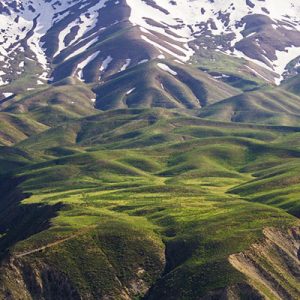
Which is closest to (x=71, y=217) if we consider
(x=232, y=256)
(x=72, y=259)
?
(x=72, y=259)

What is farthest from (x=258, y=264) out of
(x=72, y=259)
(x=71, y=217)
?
(x=71, y=217)

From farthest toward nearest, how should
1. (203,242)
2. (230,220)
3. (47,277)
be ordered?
(230,220)
(203,242)
(47,277)

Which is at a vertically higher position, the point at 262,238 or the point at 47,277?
the point at 47,277

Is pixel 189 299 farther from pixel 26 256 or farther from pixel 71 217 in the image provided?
pixel 71 217

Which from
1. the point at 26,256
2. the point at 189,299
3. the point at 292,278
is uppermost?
the point at 26,256

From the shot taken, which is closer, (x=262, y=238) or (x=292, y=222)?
(x=262, y=238)

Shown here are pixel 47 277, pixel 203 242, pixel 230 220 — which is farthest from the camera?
pixel 230 220
